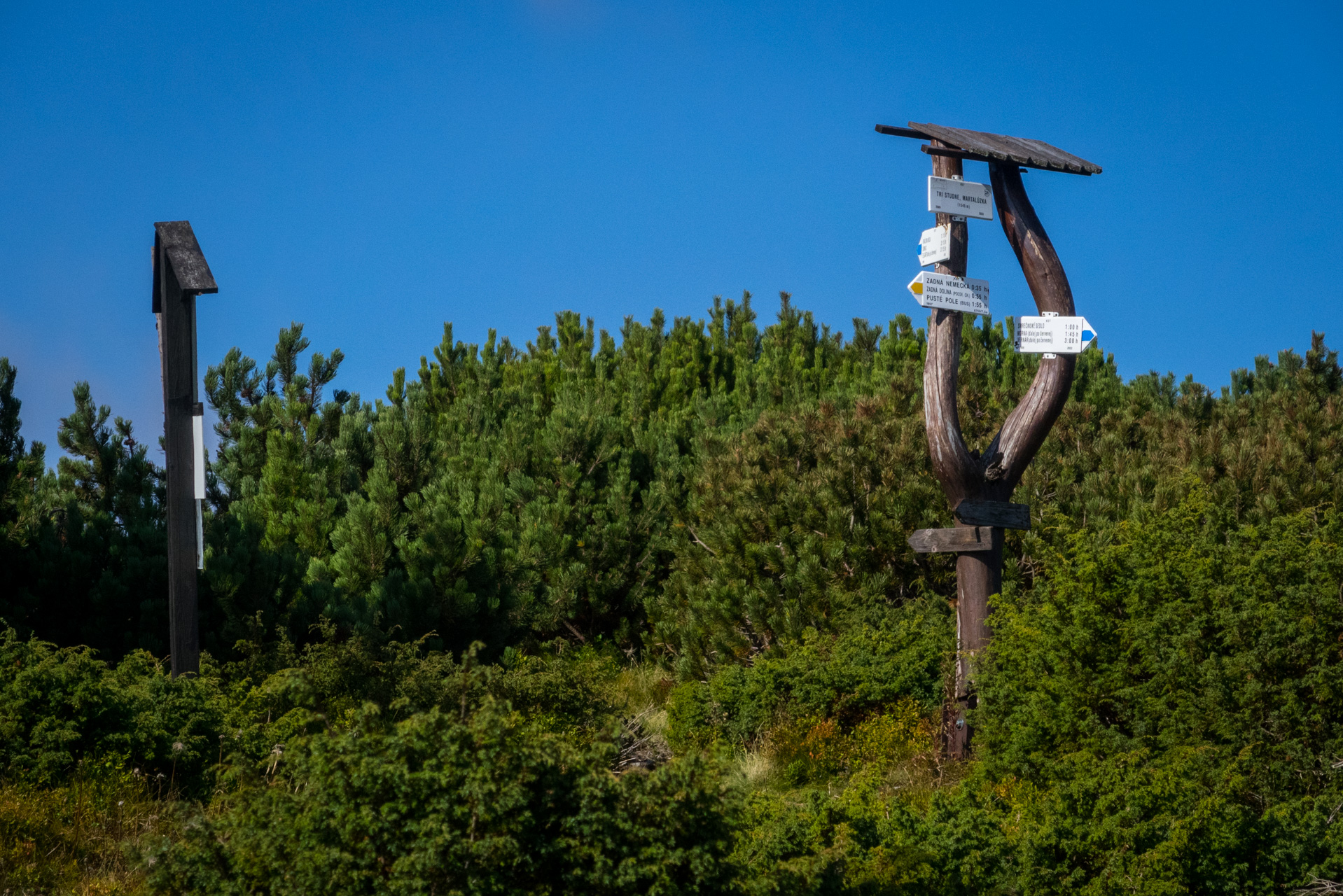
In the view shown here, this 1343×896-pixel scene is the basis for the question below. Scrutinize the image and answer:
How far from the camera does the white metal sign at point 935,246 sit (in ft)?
26.8

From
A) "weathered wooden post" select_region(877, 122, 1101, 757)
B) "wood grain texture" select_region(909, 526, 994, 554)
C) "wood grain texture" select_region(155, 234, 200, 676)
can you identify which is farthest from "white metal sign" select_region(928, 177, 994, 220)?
"wood grain texture" select_region(155, 234, 200, 676)

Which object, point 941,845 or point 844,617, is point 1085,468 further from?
point 941,845

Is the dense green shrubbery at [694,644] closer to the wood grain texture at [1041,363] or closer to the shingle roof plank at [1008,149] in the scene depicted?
the wood grain texture at [1041,363]

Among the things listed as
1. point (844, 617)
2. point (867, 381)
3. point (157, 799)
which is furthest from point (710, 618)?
point (157, 799)

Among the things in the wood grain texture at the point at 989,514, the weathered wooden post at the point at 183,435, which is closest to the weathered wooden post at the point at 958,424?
the wood grain texture at the point at 989,514

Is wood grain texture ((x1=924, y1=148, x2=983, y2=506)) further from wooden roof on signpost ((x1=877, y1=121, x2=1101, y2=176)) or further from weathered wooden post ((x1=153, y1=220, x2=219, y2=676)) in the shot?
weathered wooden post ((x1=153, y1=220, x2=219, y2=676))

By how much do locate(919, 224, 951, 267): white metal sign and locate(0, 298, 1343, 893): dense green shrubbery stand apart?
1.99 meters

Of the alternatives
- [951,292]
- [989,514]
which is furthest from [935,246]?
[989,514]

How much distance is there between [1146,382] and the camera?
14.5 meters

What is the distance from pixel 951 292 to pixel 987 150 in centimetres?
105

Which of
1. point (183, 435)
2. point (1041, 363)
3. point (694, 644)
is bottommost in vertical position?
point (694, 644)

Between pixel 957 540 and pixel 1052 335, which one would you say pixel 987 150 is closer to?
pixel 1052 335

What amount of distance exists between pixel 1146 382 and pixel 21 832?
43.0ft

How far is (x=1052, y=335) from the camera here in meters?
8.32
